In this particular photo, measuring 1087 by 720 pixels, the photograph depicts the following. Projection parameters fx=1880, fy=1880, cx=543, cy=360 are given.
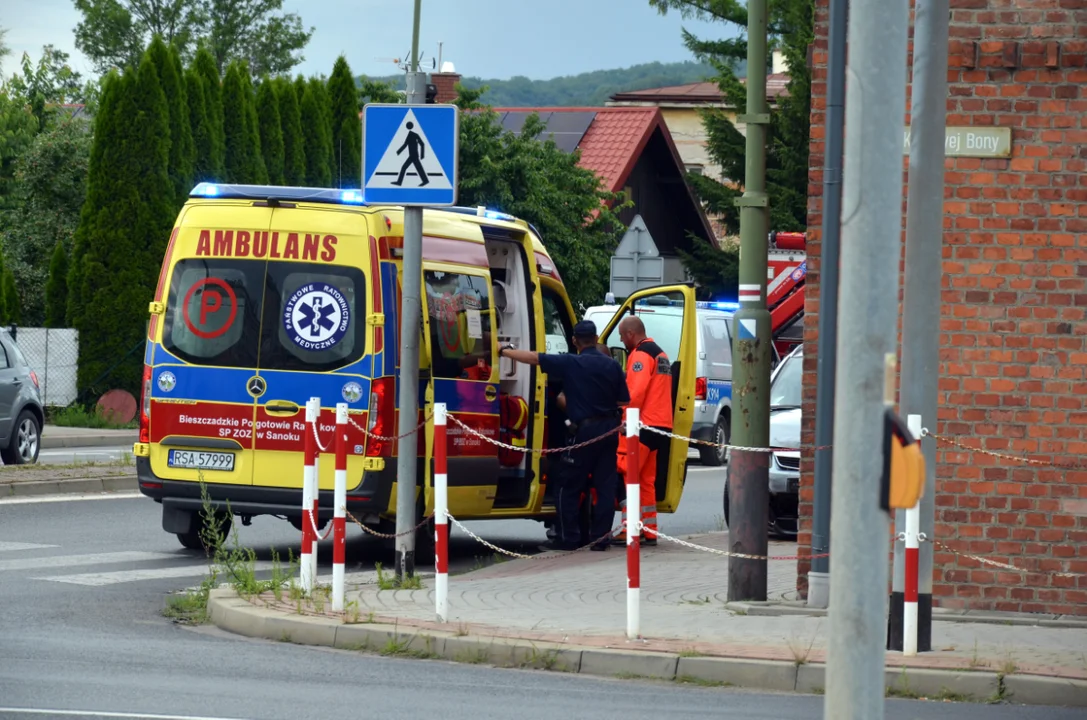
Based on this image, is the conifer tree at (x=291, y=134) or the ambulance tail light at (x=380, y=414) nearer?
the ambulance tail light at (x=380, y=414)

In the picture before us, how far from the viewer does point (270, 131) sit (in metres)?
37.9

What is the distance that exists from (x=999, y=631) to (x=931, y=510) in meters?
1.06

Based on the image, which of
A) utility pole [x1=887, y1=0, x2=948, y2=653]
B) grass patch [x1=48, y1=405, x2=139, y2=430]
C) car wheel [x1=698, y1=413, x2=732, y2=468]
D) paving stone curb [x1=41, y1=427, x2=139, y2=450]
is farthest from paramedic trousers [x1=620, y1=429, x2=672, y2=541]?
grass patch [x1=48, y1=405, x2=139, y2=430]

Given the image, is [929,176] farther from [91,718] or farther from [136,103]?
[136,103]

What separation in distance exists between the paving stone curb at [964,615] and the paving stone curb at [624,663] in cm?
168

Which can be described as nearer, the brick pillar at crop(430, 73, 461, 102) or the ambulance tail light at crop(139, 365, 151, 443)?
the ambulance tail light at crop(139, 365, 151, 443)

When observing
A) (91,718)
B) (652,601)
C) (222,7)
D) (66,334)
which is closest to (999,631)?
(652,601)

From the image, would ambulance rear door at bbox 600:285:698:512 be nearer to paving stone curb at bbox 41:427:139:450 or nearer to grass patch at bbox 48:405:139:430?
paving stone curb at bbox 41:427:139:450

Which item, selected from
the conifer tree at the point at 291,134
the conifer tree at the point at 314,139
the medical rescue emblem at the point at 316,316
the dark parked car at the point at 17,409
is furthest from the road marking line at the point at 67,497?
the conifer tree at the point at 314,139

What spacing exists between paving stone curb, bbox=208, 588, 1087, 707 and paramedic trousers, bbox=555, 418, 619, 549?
4.66 m

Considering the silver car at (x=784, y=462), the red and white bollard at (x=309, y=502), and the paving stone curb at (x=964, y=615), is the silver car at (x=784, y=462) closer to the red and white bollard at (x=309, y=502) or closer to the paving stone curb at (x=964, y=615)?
the paving stone curb at (x=964, y=615)

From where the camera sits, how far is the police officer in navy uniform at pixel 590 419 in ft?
47.4

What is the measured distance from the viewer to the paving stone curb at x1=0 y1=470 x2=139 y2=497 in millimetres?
18422

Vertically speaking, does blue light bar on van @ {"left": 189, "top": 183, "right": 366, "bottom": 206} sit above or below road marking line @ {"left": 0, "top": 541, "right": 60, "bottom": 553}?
above
